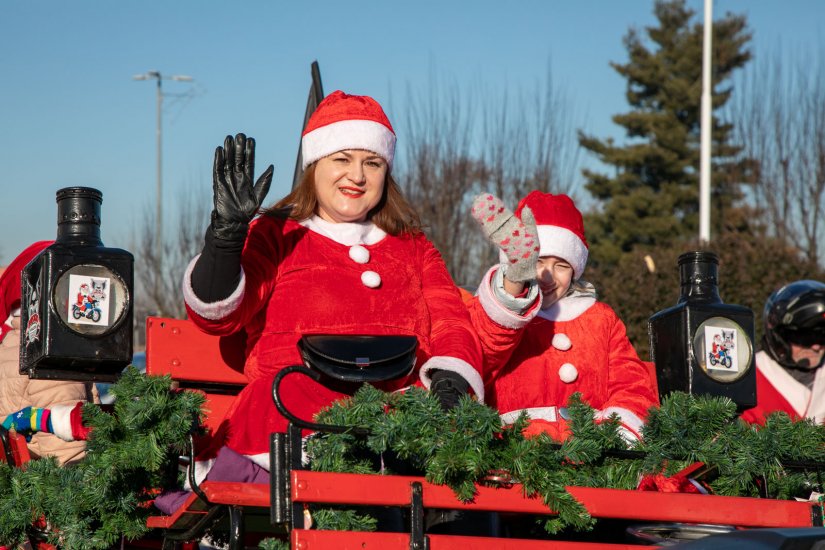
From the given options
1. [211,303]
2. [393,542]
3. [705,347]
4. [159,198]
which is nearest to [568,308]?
[705,347]

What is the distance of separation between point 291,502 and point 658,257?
11.6 m

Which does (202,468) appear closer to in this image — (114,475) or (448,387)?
(114,475)

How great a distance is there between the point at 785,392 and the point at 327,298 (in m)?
3.50

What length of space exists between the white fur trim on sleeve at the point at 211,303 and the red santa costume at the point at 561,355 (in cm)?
97

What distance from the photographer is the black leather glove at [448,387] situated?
3574mm

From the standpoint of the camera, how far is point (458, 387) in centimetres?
379

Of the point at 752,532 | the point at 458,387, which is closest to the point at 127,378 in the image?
the point at 458,387

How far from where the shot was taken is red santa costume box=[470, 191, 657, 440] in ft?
14.5

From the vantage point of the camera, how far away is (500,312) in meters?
4.24

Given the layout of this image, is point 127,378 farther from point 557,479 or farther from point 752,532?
point 752,532

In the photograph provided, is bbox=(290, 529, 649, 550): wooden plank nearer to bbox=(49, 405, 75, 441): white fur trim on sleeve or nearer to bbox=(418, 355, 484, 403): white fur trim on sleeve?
bbox=(418, 355, 484, 403): white fur trim on sleeve

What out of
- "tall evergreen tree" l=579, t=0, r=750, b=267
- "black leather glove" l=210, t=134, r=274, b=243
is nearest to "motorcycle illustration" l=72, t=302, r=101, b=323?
"black leather glove" l=210, t=134, r=274, b=243

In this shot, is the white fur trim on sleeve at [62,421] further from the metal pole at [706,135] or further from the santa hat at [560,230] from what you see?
the metal pole at [706,135]

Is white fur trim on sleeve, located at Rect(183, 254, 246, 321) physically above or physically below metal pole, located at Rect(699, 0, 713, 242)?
below
